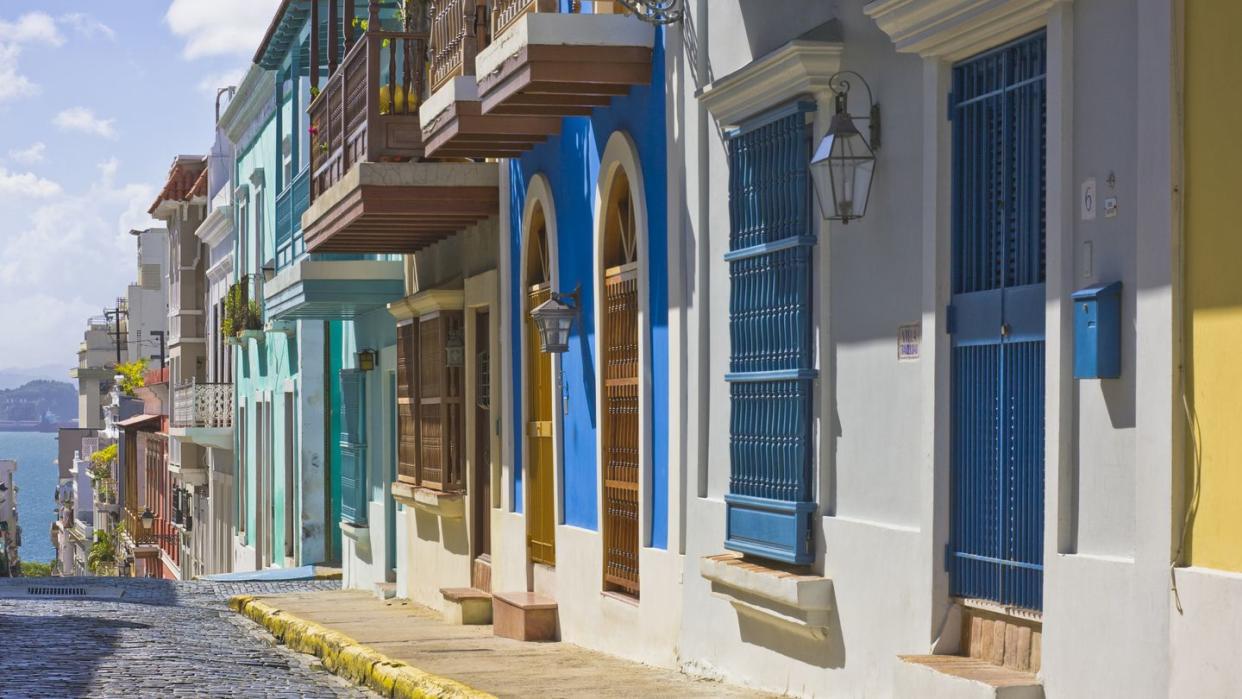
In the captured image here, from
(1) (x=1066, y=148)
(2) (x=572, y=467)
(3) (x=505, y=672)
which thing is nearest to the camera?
(1) (x=1066, y=148)

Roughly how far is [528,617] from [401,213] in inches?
147

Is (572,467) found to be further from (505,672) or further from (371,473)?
(371,473)

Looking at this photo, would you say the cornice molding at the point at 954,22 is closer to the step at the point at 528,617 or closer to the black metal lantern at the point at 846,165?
the black metal lantern at the point at 846,165

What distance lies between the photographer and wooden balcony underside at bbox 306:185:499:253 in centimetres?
1558

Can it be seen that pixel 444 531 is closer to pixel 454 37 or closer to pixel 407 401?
pixel 407 401

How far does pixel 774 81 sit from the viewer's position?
29.3ft

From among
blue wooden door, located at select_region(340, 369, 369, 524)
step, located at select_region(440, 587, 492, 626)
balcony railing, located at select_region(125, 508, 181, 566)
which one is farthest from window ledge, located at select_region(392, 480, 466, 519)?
balcony railing, located at select_region(125, 508, 181, 566)

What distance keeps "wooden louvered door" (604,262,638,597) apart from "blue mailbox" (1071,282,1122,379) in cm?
554

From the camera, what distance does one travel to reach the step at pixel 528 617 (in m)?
13.6

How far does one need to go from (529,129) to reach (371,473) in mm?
9149

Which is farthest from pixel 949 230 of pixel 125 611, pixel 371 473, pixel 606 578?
pixel 371 473

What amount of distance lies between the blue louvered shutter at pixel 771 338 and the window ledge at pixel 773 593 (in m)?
0.11

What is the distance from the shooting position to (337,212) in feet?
54.7

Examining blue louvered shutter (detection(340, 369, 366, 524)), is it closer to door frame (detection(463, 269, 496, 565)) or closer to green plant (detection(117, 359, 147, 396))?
door frame (detection(463, 269, 496, 565))
